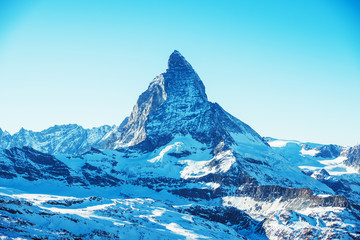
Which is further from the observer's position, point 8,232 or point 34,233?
point 34,233

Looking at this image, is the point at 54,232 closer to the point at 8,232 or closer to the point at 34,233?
the point at 34,233

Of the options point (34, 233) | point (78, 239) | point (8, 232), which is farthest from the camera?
point (78, 239)

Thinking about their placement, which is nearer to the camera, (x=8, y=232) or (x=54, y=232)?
(x=8, y=232)

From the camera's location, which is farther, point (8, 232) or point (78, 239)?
point (78, 239)

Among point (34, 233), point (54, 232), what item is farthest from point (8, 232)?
point (54, 232)

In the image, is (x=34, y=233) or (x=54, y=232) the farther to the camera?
(x=54, y=232)

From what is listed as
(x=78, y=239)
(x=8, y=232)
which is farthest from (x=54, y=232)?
(x=8, y=232)

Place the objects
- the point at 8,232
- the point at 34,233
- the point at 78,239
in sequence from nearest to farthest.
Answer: the point at 8,232 < the point at 34,233 < the point at 78,239

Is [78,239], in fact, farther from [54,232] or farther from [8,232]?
[8,232]
